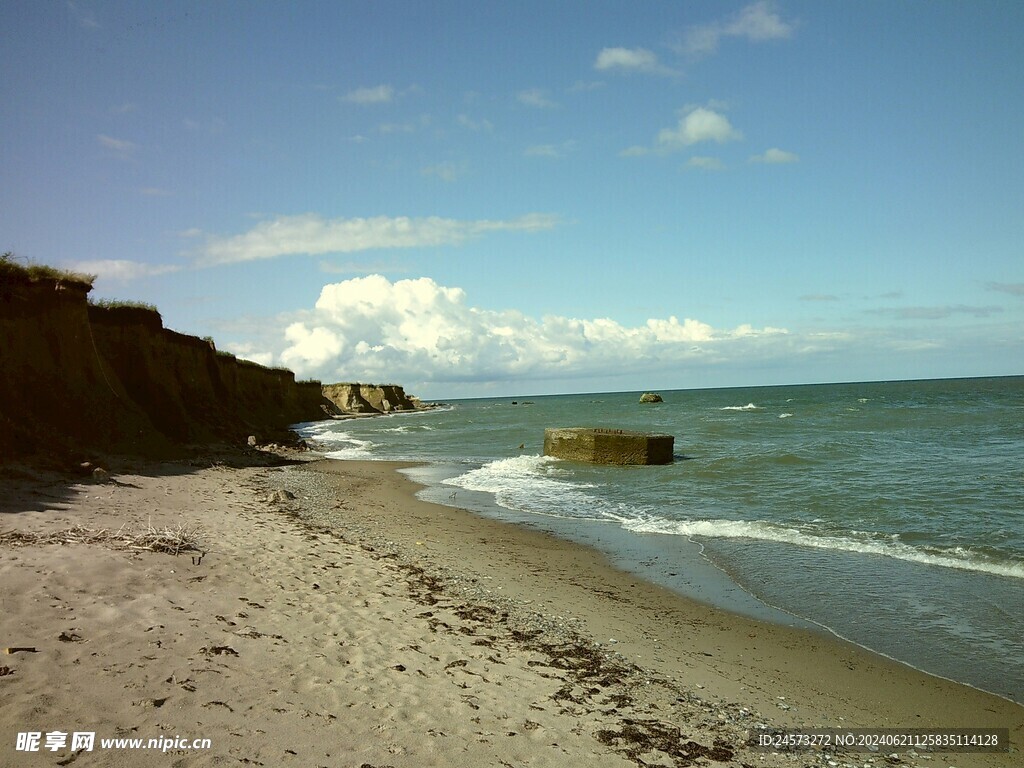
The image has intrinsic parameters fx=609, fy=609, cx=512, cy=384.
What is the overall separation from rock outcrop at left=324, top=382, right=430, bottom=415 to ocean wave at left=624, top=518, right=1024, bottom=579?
81971mm

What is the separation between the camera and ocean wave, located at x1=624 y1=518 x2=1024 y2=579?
9617 mm

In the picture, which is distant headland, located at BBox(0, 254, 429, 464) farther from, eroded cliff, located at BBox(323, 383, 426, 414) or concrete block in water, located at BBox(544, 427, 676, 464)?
eroded cliff, located at BBox(323, 383, 426, 414)

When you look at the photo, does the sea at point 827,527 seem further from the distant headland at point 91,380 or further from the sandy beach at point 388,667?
the distant headland at point 91,380

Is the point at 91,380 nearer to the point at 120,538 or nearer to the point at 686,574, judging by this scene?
the point at 120,538

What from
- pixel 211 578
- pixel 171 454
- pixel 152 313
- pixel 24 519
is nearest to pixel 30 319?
pixel 171 454

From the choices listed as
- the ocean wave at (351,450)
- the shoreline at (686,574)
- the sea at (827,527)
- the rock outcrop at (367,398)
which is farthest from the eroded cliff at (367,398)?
the shoreline at (686,574)

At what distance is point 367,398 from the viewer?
101875 millimetres

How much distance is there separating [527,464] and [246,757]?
21.2 metres

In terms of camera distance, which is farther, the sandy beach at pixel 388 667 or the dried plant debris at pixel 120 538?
the dried plant debris at pixel 120 538

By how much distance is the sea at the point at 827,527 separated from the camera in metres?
7.46

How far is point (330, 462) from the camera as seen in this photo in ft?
83.0

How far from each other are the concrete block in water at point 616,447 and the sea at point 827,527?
69cm

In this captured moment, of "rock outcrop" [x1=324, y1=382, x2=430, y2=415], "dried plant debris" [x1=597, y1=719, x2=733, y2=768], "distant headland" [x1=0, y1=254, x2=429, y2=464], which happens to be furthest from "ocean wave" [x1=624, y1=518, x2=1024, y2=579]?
"rock outcrop" [x1=324, y1=382, x2=430, y2=415]

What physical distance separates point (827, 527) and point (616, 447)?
37.2ft
